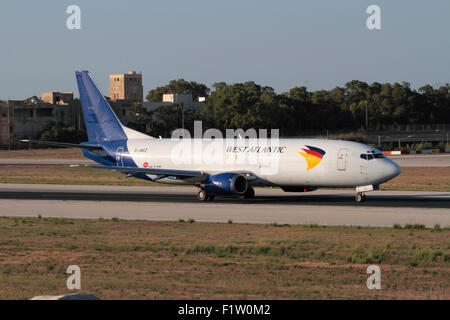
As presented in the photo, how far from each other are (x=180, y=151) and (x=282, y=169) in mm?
8000

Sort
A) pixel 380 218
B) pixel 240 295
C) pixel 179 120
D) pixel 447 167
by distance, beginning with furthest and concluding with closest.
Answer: pixel 179 120 < pixel 447 167 < pixel 380 218 < pixel 240 295

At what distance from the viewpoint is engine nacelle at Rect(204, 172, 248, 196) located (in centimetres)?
4247

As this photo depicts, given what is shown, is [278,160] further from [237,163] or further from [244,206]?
[244,206]

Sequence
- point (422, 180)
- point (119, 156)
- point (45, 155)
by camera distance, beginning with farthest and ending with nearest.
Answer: point (45, 155)
point (422, 180)
point (119, 156)

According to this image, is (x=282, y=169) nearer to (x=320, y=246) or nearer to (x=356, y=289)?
(x=320, y=246)

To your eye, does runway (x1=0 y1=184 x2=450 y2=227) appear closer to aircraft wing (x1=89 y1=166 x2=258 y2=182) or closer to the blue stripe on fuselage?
aircraft wing (x1=89 y1=166 x2=258 y2=182)

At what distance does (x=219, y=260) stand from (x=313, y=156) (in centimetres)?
1952

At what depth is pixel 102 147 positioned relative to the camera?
51156 mm

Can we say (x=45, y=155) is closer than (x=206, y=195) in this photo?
No

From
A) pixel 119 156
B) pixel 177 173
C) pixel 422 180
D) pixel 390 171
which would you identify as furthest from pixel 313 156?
pixel 422 180

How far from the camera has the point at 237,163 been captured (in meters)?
44.7

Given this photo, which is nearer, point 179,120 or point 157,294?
point 157,294

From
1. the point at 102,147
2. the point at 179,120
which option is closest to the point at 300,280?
the point at 102,147

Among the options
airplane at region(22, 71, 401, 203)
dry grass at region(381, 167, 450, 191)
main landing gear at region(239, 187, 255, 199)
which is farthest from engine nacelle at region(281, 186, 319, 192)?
dry grass at region(381, 167, 450, 191)
